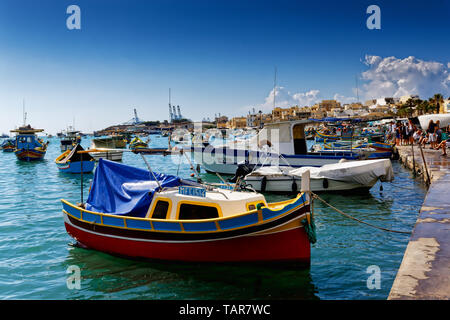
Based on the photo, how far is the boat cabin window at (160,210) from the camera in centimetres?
984

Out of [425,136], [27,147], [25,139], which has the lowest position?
[27,147]

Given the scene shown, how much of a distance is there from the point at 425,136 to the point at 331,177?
57.4 feet

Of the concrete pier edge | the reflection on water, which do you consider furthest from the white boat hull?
the reflection on water

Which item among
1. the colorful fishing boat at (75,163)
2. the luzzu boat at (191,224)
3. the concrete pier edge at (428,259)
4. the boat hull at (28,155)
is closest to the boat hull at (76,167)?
the colorful fishing boat at (75,163)

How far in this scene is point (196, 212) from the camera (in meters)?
9.50

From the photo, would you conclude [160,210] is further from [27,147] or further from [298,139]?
[27,147]

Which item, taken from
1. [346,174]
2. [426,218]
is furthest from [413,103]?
[426,218]

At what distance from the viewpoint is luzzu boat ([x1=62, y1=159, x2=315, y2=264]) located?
8633 millimetres

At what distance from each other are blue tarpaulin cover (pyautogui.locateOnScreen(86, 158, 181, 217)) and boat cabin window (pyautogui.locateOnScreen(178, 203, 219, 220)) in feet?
3.88

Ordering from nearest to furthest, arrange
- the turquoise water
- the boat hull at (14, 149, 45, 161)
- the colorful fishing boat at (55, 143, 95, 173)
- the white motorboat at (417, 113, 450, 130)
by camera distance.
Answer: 1. the turquoise water
2. the white motorboat at (417, 113, 450, 130)
3. the colorful fishing boat at (55, 143, 95, 173)
4. the boat hull at (14, 149, 45, 161)

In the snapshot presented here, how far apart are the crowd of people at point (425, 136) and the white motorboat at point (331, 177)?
611 centimetres

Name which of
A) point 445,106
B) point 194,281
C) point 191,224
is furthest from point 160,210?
point 445,106

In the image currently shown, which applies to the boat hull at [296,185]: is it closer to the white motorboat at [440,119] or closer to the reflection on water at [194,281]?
the reflection on water at [194,281]

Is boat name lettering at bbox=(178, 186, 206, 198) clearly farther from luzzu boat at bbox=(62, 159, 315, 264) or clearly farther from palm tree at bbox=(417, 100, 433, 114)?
palm tree at bbox=(417, 100, 433, 114)
